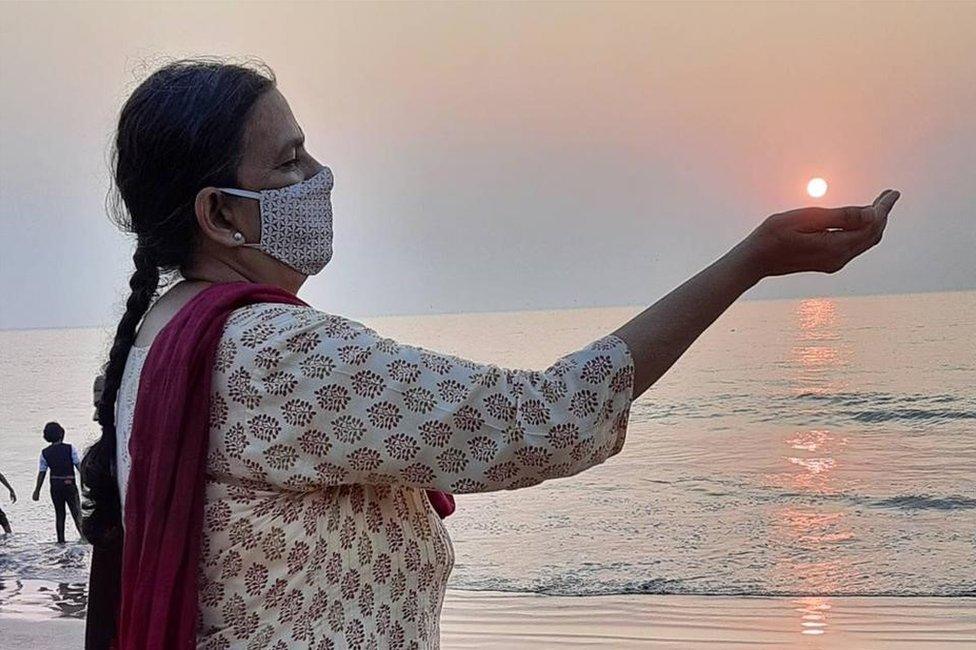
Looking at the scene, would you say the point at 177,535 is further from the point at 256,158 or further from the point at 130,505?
the point at 256,158

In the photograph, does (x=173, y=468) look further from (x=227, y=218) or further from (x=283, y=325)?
(x=227, y=218)

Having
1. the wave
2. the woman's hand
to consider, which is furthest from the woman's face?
the wave

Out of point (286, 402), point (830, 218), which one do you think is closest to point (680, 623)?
point (830, 218)

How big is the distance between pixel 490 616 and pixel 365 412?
24.1 ft

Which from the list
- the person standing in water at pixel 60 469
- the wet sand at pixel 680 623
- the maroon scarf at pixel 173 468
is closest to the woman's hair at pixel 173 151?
the maroon scarf at pixel 173 468

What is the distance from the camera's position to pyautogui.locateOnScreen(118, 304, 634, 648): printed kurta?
124cm

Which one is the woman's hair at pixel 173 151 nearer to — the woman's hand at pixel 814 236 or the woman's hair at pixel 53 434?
the woman's hand at pixel 814 236

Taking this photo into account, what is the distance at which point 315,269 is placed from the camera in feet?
5.02

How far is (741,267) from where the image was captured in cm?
134

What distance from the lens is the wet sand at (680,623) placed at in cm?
724

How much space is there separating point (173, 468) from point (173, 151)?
412 mm

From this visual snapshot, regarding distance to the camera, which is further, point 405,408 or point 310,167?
point 310,167

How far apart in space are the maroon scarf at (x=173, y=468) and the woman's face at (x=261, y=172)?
0.12 m

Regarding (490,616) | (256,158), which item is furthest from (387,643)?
(490,616)
